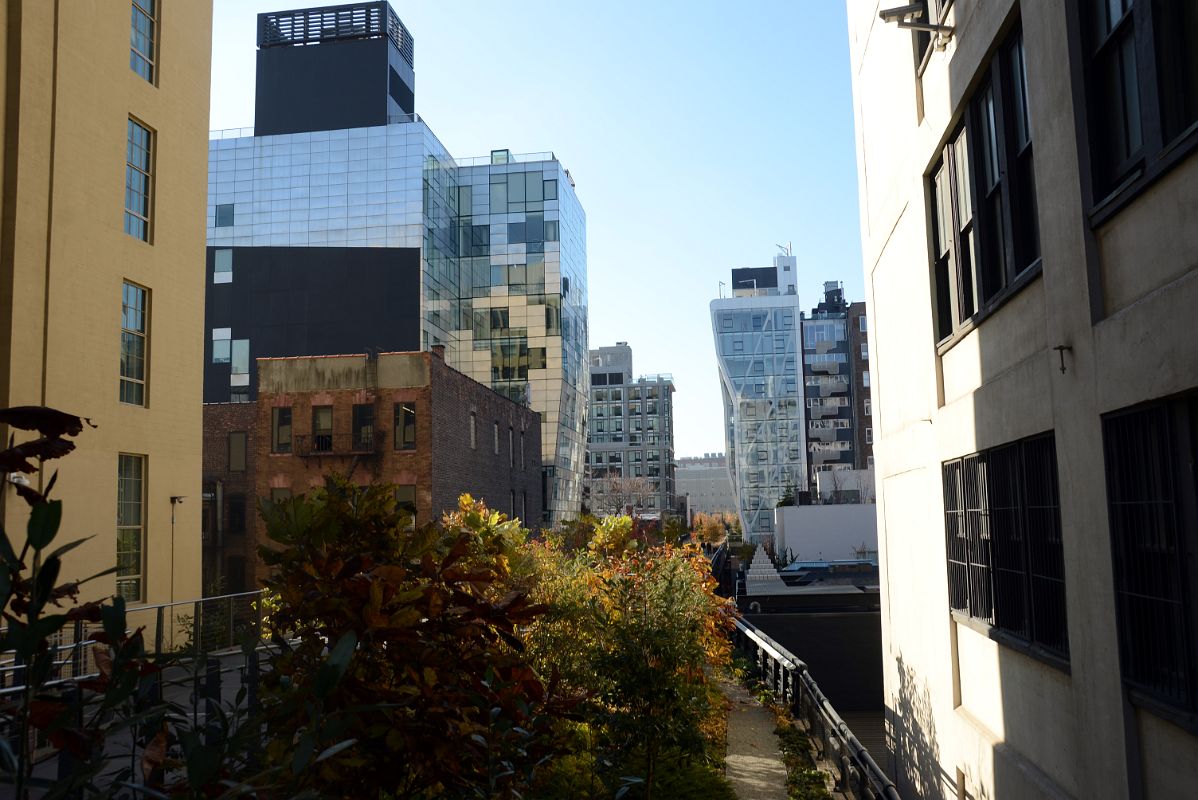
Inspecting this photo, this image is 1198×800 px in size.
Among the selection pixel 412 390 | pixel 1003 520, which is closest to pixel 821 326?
pixel 412 390

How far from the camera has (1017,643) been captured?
941 centimetres

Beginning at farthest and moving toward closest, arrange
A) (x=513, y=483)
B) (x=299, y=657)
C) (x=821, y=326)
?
(x=821, y=326), (x=513, y=483), (x=299, y=657)

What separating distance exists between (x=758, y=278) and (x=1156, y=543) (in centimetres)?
17610

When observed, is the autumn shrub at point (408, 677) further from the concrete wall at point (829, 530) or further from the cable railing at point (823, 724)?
the concrete wall at point (829, 530)

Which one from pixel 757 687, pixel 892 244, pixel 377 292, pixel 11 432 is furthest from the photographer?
pixel 377 292

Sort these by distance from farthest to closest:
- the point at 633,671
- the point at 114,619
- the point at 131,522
Result: the point at 131,522 → the point at 633,671 → the point at 114,619

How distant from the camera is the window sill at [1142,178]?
19.1 feet

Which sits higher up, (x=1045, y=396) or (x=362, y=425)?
(x=362, y=425)

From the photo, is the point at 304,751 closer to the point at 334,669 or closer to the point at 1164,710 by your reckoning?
the point at 334,669

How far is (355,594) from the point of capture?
14.2 feet

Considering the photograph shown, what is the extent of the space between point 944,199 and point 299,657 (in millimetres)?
10357

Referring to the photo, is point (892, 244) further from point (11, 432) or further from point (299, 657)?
point (11, 432)

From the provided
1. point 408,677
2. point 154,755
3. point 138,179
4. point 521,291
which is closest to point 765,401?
point 521,291

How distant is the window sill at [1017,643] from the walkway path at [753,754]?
3.68 metres
